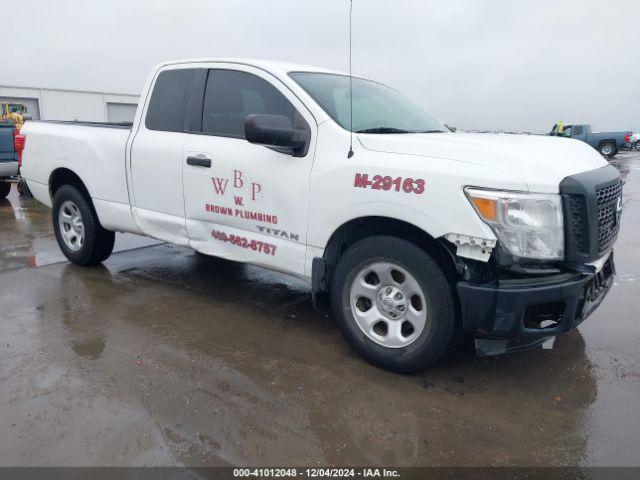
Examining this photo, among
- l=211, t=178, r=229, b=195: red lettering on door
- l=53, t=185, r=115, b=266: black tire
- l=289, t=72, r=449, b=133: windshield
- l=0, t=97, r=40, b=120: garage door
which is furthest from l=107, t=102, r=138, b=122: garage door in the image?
l=211, t=178, r=229, b=195: red lettering on door

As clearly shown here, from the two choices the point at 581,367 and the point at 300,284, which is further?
the point at 300,284

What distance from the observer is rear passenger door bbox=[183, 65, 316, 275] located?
355 centimetres

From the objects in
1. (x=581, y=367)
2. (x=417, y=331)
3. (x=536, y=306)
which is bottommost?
(x=581, y=367)

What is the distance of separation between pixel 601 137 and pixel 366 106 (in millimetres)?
26550

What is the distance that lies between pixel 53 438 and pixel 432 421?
76.5 inches

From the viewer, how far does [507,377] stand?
3.31 metres

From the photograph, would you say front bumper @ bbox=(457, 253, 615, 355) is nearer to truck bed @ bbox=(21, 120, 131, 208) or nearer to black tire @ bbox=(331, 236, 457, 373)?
black tire @ bbox=(331, 236, 457, 373)

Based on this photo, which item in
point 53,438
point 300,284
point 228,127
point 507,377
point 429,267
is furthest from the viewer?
point 300,284

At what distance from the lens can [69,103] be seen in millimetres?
34562

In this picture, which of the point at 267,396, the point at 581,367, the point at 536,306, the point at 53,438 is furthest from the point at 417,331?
the point at 53,438

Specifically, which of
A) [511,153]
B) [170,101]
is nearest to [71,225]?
[170,101]

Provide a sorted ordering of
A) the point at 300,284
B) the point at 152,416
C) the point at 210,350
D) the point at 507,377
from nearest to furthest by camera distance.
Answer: the point at 152,416
the point at 507,377
the point at 210,350
the point at 300,284

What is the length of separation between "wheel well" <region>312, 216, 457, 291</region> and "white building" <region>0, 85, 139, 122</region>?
1223 inches

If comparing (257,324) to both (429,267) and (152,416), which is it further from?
(429,267)
